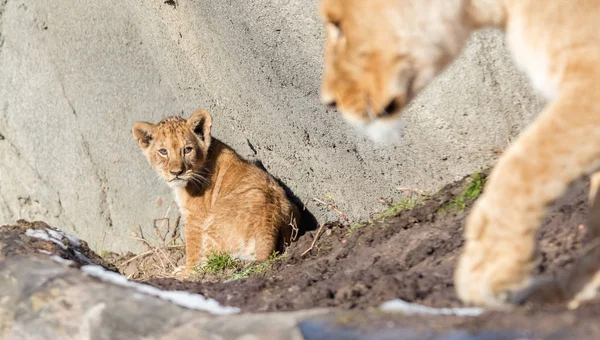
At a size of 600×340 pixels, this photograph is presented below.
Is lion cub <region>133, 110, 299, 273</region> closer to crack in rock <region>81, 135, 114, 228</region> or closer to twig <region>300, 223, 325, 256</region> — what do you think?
twig <region>300, 223, 325, 256</region>

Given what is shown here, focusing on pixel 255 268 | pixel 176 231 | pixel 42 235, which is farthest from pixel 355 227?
pixel 176 231

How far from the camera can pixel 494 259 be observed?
260 cm

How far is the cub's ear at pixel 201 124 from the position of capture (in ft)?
24.5

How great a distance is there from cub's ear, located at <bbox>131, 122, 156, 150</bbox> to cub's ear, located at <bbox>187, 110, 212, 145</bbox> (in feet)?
1.30

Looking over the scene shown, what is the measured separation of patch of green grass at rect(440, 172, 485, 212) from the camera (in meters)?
5.34

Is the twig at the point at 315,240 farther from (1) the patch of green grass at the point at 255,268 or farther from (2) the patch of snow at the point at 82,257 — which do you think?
(2) the patch of snow at the point at 82,257

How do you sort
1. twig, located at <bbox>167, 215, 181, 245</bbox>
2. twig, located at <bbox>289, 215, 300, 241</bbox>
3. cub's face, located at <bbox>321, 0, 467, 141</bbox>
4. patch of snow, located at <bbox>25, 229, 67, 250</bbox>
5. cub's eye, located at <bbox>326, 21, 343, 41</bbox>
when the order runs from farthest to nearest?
1. twig, located at <bbox>167, 215, 181, 245</bbox>
2. twig, located at <bbox>289, 215, 300, 241</bbox>
3. patch of snow, located at <bbox>25, 229, 67, 250</bbox>
4. cub's eye, located at <bbox>326, 21, 343, 41</bbox>
5. cub's face, located at <bbox>321, 0, 467, 141</bbox>

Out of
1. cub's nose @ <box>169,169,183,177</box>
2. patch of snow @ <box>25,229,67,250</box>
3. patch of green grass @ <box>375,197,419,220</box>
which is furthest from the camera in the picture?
cub's nose @ <box>169,169,183,177</box>

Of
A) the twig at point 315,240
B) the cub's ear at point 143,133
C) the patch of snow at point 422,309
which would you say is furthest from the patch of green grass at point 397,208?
the patch of snow at point 422,309

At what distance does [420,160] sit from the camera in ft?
19.7

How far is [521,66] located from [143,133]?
5.38 m

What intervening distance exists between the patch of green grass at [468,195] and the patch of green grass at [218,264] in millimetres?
2204

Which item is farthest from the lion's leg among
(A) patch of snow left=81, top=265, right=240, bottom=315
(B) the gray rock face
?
(B) the gray rock face

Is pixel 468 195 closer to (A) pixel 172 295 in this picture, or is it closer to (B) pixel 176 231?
(A) pixel 172 295
